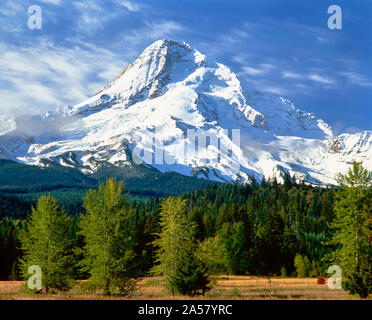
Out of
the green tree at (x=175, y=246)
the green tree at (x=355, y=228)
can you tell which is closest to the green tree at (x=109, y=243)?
the green tree at (x=175, y=246)

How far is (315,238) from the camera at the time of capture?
441ft

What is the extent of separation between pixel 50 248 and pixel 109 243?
842cm

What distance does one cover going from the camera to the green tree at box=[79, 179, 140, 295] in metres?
43.2

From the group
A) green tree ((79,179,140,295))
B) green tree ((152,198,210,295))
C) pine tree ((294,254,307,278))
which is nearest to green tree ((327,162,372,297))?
green tree ((152,198,210,295))

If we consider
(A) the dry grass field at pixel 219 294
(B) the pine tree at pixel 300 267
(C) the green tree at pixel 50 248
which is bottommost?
(B) the pine tree at pixel 300 267

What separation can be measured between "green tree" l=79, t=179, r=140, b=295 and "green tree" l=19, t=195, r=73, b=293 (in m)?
4.32

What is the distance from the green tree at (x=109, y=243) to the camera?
43.2m

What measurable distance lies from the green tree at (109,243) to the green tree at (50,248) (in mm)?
4323

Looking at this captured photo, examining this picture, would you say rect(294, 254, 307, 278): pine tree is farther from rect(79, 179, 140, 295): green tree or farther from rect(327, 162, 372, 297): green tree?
rect(79, 179, 140, 295): green tree

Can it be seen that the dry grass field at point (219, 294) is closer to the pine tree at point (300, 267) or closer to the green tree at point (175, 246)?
the green tree at point (175, 246)

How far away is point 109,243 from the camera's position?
43.9 meters
